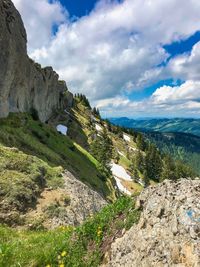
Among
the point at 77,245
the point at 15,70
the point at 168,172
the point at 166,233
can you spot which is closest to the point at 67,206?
the point at 77,245

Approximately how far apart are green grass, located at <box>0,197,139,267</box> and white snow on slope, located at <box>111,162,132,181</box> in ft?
421

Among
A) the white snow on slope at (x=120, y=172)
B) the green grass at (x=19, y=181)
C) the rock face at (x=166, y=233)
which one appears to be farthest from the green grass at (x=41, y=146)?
the white snow on slope at (x=120, y=172)

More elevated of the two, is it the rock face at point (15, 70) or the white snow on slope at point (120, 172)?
the rock face at point (15, 70)

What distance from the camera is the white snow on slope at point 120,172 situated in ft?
463

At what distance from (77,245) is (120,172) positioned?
138m

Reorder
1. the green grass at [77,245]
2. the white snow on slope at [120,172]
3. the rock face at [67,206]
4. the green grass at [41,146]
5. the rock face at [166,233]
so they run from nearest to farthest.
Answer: the rock face at [166,233], the green grass at [77,245], the rock face at [67,206], the green grass at [41,146], the white snow on slope at [120,172]

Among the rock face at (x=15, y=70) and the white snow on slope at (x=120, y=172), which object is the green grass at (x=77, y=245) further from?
the white snow on slope at (x=120, y=172)

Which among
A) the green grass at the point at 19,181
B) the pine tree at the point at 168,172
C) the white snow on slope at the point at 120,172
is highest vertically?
the green grass at the point at 19,181

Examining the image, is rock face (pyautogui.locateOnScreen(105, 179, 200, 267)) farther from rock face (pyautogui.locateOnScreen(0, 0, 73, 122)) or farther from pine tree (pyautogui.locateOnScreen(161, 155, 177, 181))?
pine tree (pyautogui.locateOnScreen(161, 155, 177, 181))

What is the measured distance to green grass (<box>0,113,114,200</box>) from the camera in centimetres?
4544

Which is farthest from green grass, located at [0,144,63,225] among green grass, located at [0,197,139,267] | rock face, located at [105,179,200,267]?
rock face, located at [105,179,200,267]

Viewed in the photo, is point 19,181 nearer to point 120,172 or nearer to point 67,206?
point 67,206

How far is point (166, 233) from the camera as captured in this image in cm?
888

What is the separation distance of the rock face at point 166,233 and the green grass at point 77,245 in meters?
0.59
